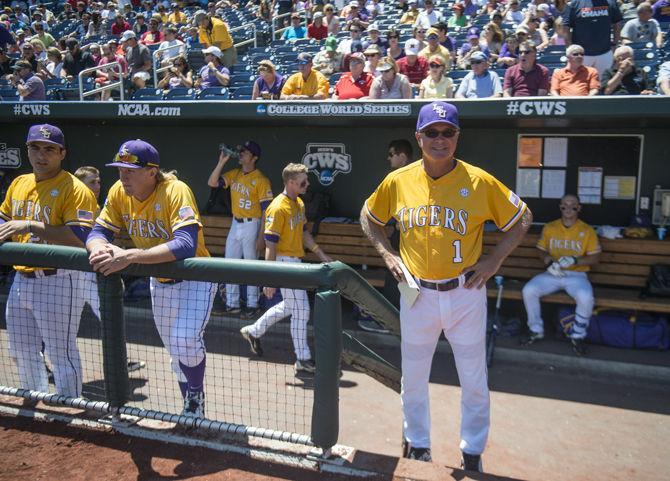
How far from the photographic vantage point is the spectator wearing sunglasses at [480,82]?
7.38 meters

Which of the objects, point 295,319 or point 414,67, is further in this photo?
point 414,67

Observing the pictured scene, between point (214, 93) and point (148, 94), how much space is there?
1.32 m

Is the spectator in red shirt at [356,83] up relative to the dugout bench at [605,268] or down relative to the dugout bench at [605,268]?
up

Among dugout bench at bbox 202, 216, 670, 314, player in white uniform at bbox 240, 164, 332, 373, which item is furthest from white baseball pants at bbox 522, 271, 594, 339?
player in white uniform at bbox 240, 164, 332, 373

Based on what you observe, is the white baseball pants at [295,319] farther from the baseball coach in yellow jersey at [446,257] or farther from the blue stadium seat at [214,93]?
the blue stadium seat at [214,93]

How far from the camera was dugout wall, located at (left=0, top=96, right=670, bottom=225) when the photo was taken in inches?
229

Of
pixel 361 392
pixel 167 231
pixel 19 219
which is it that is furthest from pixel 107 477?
pixel 361 392

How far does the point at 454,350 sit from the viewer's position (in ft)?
10.7

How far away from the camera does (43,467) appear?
2785mm

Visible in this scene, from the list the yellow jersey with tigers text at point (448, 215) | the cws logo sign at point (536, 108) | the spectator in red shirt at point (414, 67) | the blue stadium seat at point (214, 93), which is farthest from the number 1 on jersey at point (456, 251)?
the blue stadium seat at point (214, 93)

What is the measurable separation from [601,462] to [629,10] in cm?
756

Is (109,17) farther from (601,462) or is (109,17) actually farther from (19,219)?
(601,462)

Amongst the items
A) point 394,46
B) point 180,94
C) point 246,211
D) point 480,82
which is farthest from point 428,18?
point 246,211

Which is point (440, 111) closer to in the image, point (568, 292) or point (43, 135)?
point (43, 135)
